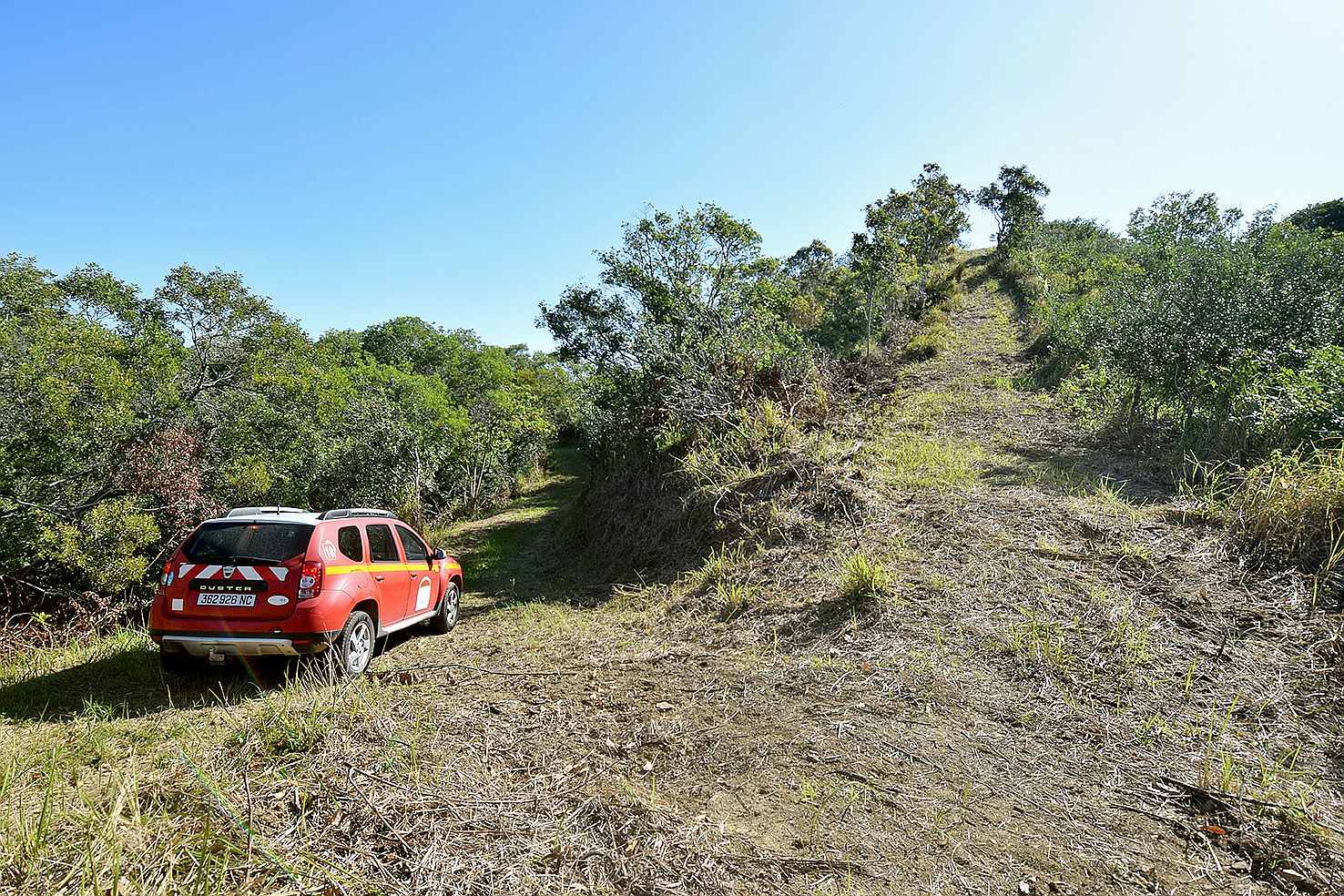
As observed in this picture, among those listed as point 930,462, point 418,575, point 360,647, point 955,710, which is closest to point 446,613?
point 418,575

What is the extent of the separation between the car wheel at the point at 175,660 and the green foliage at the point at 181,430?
4577 millimetres

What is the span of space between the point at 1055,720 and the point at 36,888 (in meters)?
4.73

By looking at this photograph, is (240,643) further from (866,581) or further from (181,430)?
(181,430)

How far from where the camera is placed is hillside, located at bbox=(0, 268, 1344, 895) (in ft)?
8.18

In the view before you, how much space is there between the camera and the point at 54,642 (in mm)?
7871

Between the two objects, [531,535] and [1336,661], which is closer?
[1336,661]

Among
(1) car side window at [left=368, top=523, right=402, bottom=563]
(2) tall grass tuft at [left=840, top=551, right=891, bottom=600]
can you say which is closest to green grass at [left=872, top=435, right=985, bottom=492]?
(2) tall grass tuft at [left=840, top=551, right=891, bottom=600]

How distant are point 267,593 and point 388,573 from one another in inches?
50.5

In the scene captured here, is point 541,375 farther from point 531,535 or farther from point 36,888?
point 36,888

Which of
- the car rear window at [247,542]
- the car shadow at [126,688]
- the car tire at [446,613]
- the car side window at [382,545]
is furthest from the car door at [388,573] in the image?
the car tire at [446,613]

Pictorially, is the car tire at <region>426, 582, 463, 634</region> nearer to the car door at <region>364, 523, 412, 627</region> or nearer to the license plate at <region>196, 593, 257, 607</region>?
the car door at <region>364, 523, 412, 627</region>

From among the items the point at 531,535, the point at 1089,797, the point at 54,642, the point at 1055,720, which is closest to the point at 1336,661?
the point at 1055,720

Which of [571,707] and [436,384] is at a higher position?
[436,384]

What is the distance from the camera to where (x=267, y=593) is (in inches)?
189
